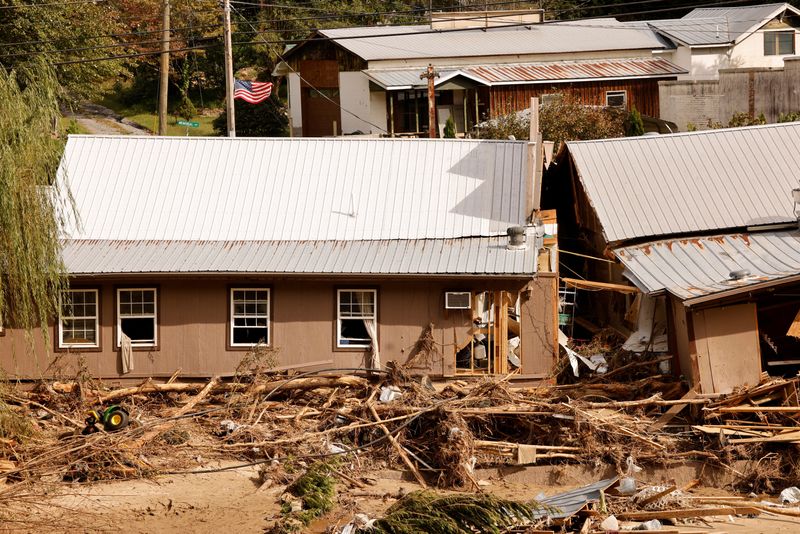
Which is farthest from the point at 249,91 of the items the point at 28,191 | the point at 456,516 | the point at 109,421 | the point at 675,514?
the point at 675,514

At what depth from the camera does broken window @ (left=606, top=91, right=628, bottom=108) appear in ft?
154

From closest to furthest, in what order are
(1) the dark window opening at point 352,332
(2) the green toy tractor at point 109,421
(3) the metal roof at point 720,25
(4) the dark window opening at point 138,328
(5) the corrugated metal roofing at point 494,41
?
1. (2) the green toy tractor at point 109,421
2. (1) the dark window opening at point 352,332
3. (4) the dark window opening at point 138,328
4. (5) the corrugated metal roofing at point 494,41
5. (3) the metal roof at point 720,25

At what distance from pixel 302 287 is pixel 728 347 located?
882cm

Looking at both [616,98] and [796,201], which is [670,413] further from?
[616,98]

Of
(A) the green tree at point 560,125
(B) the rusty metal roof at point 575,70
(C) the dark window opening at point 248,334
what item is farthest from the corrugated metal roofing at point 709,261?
(B) the rusty metal roof at point 575,70

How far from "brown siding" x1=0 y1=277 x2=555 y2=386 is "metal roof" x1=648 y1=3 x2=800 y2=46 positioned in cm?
2896

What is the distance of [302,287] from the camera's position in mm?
25141

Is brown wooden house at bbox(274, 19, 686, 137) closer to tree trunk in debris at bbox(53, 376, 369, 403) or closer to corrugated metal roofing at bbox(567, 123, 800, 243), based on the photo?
corrugated metal roofing at bbox(567, 123, 800, 243)

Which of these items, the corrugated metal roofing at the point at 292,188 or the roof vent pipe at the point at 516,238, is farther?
the corrugated metal roofing at the point at 292,188

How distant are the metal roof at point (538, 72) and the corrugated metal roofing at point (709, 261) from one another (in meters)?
20.8

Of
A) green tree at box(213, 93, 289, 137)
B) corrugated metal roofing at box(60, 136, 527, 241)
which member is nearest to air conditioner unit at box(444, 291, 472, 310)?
corrugated metal roofing at box(60, 136, 527, 241)

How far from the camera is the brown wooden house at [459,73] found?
153 feet

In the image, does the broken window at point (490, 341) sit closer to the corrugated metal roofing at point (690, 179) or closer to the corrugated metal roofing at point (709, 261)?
the corrugated metal roofing at point (709, 261)

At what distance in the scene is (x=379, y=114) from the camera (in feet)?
158
